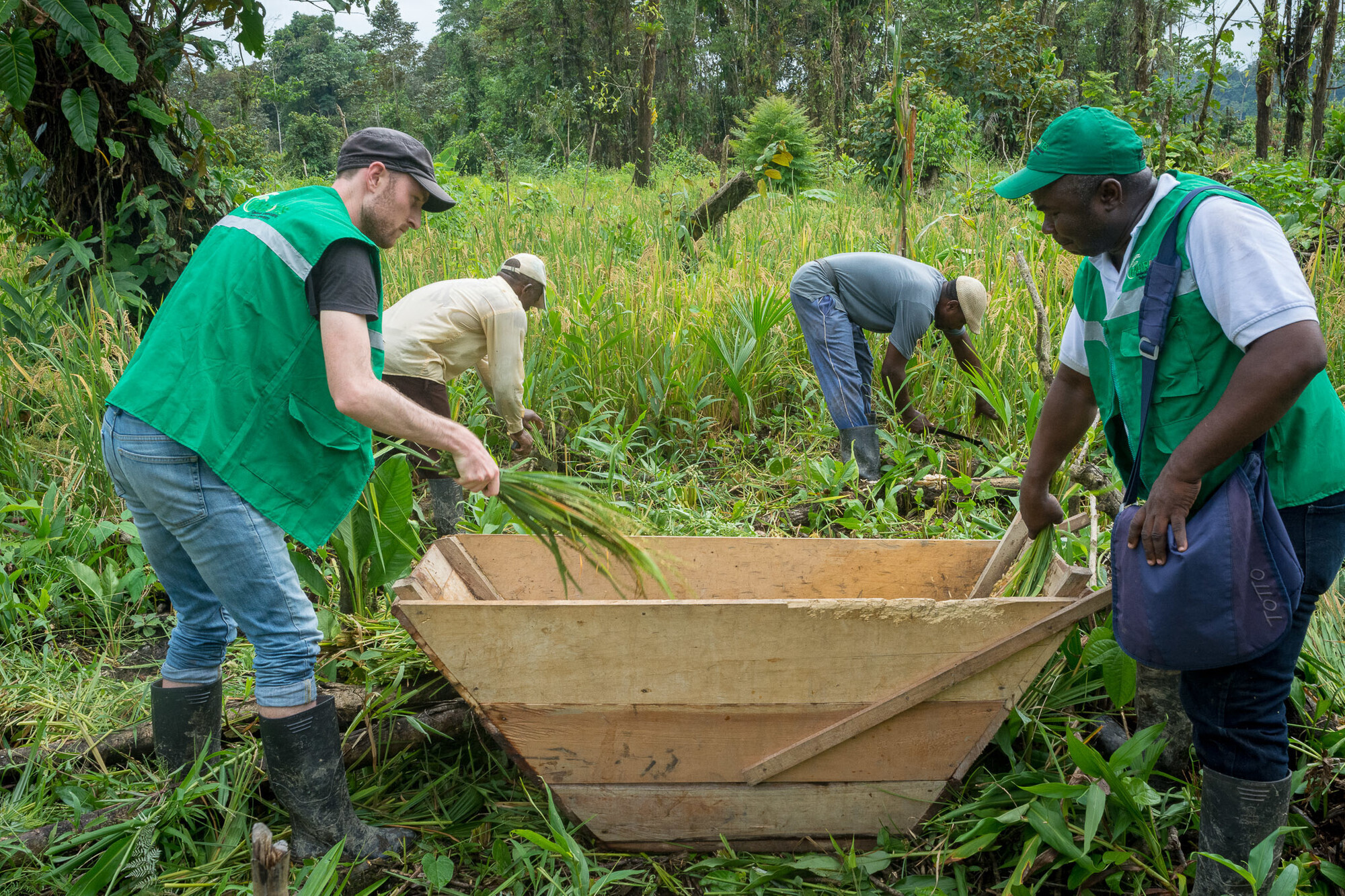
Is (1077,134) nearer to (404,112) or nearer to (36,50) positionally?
(36,50)

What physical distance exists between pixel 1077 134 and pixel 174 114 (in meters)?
4.23

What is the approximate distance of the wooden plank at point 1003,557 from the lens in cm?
247

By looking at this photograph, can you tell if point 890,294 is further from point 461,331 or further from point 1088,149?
point 1088,149

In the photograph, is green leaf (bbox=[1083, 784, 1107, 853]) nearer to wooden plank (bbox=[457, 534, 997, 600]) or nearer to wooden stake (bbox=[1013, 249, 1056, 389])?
wooden plank (bbox=[457, 534, 997, 600])

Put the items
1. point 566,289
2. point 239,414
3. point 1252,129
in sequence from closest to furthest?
point 239,414, point 566,289, point 1252,129

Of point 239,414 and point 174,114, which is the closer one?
point 239,414

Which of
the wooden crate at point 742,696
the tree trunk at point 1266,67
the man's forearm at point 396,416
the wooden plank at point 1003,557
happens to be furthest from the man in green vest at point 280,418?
the tree trunk at point 1266,67

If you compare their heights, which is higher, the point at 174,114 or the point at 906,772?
the point at 174,114

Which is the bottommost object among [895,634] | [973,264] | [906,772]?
[906,772]

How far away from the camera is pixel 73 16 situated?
3.35 meters

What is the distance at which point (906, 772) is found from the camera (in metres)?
2.09

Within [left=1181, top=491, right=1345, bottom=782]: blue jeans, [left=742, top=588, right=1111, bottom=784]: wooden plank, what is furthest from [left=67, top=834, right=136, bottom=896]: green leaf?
[left=1181, top=491, right=1345, bottom=782]: blue jeans

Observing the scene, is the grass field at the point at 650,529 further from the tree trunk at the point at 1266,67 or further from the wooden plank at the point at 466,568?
the tree trunk at the point at 1266,67

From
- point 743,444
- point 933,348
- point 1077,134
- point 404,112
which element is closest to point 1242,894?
point 1077,134
